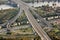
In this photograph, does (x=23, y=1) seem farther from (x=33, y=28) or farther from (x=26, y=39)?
(x=26, y=39)

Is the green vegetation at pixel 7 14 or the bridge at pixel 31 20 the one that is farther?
the green vegetation at pixel 7 14

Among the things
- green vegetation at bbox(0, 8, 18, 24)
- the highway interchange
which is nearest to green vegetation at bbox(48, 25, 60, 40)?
the highway interchange

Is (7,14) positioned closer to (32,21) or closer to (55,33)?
(32,21)

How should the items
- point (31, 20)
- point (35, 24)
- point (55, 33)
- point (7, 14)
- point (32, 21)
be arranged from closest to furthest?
point (55, 33) < point (35, 24) < point (32, 21) < point (31, 20) < point (7, 14)

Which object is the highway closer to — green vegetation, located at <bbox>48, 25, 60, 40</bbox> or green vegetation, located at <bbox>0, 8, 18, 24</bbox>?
green vegetation, located at <bbox>48, 25, 60, 40</bbox>

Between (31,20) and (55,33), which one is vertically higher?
(31,20)

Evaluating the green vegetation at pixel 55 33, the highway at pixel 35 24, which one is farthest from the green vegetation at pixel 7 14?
the green vegetation at pixel 55 33

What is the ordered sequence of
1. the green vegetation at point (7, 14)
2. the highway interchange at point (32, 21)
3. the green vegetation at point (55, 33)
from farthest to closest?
the green vegetation at point (7, 14), the highway interchange at point (32, 21), the green vegetation at point (55, 33)

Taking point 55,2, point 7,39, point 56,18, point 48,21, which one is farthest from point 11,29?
point 55,2

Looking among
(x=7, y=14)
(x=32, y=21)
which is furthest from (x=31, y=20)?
(x=7, y=14)

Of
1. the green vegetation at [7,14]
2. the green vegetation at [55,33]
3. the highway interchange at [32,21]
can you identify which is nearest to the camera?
the green vegetation at [55,33]

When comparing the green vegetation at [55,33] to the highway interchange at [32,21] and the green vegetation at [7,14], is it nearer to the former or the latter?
the highway interchange at [32,21]
